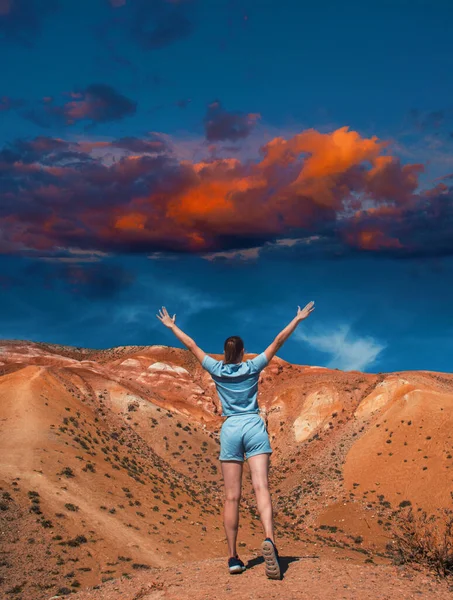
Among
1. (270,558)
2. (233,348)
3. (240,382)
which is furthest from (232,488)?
(233,348)

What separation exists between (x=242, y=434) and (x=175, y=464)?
4180 centimetres

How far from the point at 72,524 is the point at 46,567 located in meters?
3.91

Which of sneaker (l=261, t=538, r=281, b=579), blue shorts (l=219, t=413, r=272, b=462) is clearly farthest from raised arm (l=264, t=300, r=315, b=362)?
sneaker (l=261, t=538, r=281, b=579)

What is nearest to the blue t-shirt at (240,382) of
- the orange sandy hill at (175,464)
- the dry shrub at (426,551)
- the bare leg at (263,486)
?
the bare leg at (263,486)

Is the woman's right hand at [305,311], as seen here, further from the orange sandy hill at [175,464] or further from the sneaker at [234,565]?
the orange sandy hill at [175,464]

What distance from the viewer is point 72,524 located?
21688 millimetres

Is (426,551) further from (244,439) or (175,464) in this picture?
(175,464)

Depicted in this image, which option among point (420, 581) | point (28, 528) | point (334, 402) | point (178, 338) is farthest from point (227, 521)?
point (334, 402)

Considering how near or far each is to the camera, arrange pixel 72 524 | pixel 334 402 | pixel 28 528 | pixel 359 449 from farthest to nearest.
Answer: pixel 334 402 → pixel 359 449 → pixel 72 524 → pixel 28 528

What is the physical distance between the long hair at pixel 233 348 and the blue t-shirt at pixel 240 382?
3.8 inches

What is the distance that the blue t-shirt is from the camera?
7.46 metres

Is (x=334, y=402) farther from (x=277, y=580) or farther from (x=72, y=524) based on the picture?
(x=277, y=580)

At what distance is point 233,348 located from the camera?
7609 mm

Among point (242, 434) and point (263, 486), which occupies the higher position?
point (242, 434)
